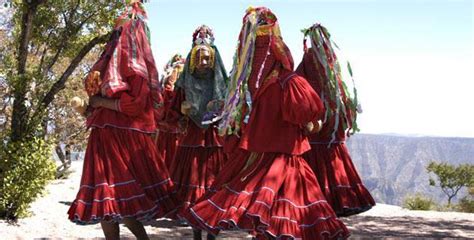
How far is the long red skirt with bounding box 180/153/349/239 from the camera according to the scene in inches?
163

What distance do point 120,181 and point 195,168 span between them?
1122 millimetres

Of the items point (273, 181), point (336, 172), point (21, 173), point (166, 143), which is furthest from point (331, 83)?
point (21, 173)

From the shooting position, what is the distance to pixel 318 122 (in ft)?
15.3

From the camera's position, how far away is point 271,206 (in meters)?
4.21

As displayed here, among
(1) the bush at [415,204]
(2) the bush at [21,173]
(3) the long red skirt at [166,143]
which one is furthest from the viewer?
(1) the bush at [415,204]

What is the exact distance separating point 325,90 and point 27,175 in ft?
13.9

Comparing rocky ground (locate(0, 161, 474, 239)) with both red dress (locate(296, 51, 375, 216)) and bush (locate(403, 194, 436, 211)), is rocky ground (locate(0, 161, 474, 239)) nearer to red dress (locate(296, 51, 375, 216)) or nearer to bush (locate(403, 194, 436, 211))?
red dress (locate(296, 51, 375, 216))

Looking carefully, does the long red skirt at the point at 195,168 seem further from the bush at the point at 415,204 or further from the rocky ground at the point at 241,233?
the bush at the point at 415,204

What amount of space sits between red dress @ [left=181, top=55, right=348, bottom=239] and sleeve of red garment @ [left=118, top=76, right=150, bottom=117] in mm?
857

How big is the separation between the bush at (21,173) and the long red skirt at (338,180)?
12.6ft

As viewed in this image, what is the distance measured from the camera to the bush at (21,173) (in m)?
7.66

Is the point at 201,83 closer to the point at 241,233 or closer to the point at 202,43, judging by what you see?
the point at 202,43

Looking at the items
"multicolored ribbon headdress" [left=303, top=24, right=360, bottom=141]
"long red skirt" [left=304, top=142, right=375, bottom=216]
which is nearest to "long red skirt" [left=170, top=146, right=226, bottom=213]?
"long red skirt" [left=304, top=142, right=375, bottom=216]

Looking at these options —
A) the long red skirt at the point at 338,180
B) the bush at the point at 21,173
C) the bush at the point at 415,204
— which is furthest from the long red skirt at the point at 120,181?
the bush at the point at 415,204
